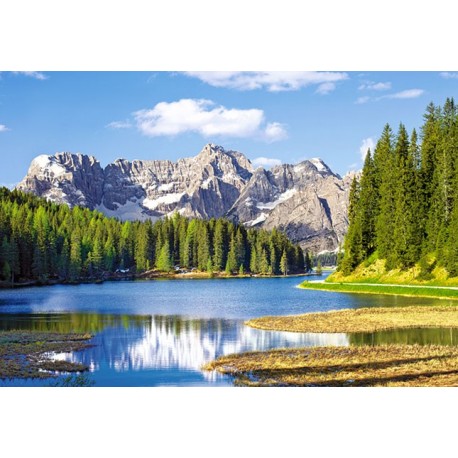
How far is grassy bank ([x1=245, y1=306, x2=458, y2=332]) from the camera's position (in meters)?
41.3

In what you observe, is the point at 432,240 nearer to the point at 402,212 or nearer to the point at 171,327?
the point at 402,212

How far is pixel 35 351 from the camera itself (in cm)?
3334

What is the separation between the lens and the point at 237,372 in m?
26.9

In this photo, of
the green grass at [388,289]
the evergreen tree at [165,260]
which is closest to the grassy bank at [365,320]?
the green grass at [388,289]

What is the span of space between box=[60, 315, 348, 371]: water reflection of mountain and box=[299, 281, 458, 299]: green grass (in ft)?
92.0

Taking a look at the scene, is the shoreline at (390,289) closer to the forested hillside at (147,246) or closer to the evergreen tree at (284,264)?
the forested hillside at (147,246)

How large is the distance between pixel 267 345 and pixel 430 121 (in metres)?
75.3

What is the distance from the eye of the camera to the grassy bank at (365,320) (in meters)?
41.3

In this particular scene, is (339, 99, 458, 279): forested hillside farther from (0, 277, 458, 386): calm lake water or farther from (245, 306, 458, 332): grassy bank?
(245, 306, 458, 332): grassy bank

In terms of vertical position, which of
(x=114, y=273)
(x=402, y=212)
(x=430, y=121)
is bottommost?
(x=114, y=273)

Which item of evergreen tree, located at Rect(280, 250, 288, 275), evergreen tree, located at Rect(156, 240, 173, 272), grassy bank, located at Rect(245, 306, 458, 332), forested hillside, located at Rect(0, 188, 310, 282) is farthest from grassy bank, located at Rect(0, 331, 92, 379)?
evergreen tree, located at Rect(280, 250, 288, 275)

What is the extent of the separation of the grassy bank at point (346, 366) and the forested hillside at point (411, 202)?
43302 mm
